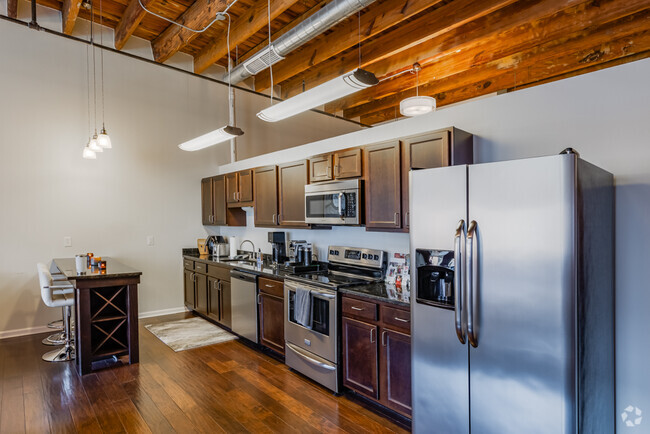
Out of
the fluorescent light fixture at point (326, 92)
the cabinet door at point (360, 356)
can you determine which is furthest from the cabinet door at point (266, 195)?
the cabinet door at point (360, 356)

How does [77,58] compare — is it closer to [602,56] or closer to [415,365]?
[415,365]

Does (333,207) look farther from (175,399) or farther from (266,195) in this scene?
(175,399)

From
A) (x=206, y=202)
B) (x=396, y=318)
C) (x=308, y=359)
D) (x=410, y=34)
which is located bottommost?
(x=308, y=359)

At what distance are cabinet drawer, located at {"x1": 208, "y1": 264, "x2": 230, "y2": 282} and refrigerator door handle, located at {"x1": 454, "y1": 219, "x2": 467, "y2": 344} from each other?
3.16 metres

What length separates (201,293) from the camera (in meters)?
5.25

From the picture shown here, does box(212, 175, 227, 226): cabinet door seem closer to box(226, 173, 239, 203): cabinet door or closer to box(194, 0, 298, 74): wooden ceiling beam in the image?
box(226, 173, 239, 203): cabinet door

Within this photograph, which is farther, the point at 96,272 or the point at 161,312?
the point at 161,312

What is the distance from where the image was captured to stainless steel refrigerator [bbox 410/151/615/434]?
5.49ft

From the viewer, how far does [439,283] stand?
222 cm

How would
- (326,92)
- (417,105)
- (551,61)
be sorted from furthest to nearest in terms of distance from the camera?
(551,61)
(417,105)
(326,92)

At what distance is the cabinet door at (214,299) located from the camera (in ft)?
15.7

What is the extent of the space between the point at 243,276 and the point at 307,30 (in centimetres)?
264

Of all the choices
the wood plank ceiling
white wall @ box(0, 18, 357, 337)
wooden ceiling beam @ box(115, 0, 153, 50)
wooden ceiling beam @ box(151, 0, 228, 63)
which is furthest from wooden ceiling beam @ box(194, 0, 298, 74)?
wooden ceiling beam @ box(115, 0, 153, 50)

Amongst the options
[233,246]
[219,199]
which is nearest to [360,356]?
[233,246]
